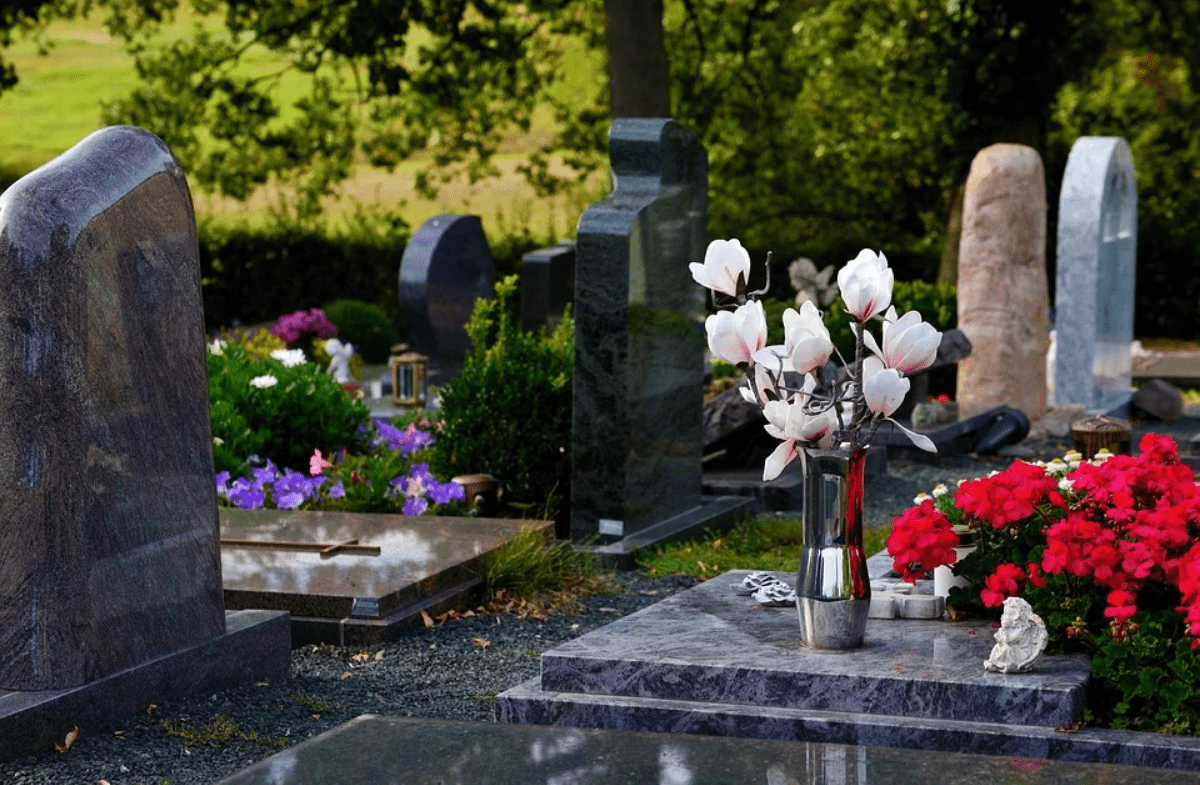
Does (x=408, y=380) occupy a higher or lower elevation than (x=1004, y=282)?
lower

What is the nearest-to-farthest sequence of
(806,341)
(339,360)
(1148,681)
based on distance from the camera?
1. (1148,681)
2. (806,341)
3. (339,360)

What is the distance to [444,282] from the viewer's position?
1281 centimetres

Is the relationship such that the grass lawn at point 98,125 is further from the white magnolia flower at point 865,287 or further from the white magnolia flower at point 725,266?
the white magnolia flower at point 865,287

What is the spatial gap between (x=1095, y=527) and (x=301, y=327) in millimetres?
11497

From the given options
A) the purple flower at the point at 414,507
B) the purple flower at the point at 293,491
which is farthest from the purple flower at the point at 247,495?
the purple flower at the point at 414,507

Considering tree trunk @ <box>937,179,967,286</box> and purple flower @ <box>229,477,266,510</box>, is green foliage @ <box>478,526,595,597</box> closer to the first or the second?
purple flower @ <box>229,477,266,510</box>

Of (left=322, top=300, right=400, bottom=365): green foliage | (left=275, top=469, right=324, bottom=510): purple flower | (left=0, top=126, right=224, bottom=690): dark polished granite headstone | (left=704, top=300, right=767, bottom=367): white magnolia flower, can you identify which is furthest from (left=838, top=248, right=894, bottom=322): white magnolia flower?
(left=322, top=300, right=400, bottom=365): green foliage

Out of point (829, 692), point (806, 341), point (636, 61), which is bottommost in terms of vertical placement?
point (829, 692)

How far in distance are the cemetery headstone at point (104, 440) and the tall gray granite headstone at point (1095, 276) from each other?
8118 millimetres

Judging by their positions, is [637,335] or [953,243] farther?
[953,243]

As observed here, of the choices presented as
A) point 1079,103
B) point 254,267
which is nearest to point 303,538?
point 254,267

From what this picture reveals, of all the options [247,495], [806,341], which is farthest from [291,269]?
[806,341]

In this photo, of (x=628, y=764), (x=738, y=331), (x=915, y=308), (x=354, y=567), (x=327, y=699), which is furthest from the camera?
(x=915, y=308)

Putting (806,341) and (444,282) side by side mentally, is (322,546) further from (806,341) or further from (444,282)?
(444,282)
